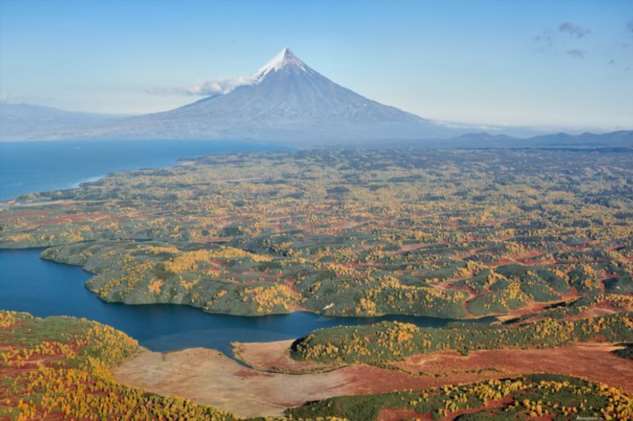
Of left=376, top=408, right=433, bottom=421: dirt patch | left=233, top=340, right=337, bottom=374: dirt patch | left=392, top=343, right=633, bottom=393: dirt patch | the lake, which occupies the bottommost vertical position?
the lake

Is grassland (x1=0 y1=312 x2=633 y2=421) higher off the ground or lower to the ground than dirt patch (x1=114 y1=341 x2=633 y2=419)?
higher

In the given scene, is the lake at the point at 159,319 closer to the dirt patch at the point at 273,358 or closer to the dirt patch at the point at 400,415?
the dirt patch at the point at 273,358

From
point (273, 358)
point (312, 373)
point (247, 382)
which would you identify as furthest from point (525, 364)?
point (247, 382)

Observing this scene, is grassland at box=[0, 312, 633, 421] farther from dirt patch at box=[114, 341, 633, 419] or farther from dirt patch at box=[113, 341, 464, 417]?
dirt patch at box=[114, 341, 633, 419]

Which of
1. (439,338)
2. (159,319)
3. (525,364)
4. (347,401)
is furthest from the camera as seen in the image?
(159,319)

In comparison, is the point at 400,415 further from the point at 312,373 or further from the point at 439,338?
the point at 439,338

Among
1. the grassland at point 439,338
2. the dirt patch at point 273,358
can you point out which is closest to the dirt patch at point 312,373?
the dirt patch at point 273,358

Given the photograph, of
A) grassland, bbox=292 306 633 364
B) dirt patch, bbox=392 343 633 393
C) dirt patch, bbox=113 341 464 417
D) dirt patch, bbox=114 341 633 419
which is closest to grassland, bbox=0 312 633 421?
dirt patch, bbox=113 341 464 417

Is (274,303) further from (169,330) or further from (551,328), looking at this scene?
(551,328)
